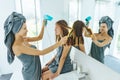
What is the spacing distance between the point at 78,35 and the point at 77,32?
40 mm

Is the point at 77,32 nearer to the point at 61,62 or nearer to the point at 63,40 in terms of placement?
the point at 63,40

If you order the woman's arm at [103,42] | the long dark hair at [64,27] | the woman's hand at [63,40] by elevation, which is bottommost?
the woman's hand at [63,40]

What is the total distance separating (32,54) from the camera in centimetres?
144

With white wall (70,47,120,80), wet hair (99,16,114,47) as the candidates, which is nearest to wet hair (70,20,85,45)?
white wall (70,47,120,80)

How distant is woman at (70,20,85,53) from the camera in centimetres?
169

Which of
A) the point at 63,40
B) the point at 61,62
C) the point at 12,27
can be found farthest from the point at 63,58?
the point at 12,27

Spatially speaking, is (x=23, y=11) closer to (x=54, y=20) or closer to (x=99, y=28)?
(x=54, y=20)

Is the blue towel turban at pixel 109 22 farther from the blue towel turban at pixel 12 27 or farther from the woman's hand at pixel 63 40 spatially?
the blue towel turban at pixel 12 27

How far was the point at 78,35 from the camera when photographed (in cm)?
176

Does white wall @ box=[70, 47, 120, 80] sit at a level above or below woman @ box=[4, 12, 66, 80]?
below

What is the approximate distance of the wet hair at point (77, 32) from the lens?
1698 millimetres

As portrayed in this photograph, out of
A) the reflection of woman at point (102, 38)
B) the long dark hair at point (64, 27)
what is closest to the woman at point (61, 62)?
the long dark hair at point (64, 27)

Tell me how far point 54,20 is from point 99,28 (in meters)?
0.84

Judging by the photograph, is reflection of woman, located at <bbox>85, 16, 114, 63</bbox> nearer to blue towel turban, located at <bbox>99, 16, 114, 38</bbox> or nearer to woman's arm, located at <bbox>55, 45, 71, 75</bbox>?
blue towel turban, located at <bbox>99, 16, 114, 38</bbox>
